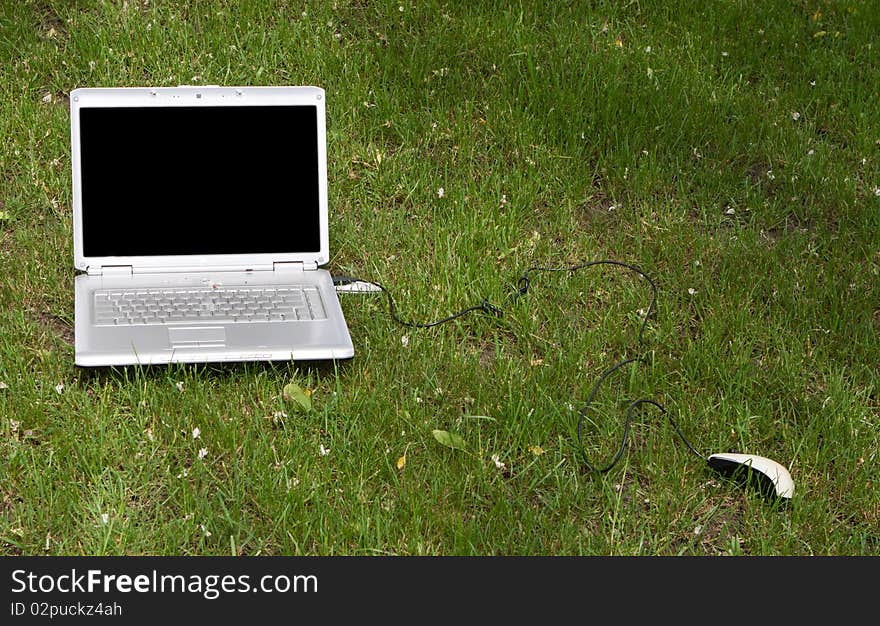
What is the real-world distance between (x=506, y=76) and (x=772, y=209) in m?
1.52

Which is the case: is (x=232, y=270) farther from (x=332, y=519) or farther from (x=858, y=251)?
(x=858, y=251)

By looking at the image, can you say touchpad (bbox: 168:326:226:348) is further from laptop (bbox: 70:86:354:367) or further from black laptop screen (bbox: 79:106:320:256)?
black laptop screen (bbox: 79:106:320:256)

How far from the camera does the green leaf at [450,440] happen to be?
11.1ft

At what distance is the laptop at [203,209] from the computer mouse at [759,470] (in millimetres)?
1304

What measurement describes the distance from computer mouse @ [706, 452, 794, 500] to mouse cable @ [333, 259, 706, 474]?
9 cm

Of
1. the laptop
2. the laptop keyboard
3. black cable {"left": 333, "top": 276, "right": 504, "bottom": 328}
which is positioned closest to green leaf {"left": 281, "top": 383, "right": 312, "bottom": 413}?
the laptop

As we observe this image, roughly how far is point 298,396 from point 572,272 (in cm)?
145

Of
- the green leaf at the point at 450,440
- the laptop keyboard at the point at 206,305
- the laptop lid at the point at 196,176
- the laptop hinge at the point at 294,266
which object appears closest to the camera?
the green leaf at the point at 450,440

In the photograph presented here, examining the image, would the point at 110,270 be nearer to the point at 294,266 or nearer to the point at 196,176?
the point at 196,176

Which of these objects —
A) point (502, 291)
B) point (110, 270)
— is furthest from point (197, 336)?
point (502, 291)

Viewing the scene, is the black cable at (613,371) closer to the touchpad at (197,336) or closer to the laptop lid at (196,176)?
the laptop lid at (196,176)

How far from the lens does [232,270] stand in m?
3.98

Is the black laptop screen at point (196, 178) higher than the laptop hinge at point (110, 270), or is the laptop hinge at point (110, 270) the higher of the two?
the black laptop screen at point (196, 178)

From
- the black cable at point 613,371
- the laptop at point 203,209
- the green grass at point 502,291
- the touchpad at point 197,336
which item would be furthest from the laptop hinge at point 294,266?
the black cable at point 613,371
